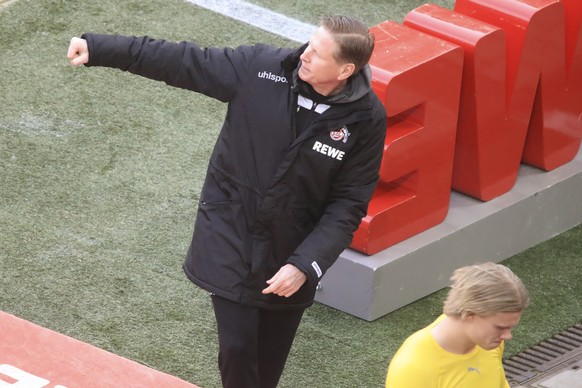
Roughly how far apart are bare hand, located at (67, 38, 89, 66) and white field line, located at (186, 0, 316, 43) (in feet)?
A: 14.5

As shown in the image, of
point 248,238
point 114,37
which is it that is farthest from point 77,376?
point 114,37

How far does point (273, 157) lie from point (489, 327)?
1213 millimetres

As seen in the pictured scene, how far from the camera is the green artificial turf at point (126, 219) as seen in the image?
19.8ft

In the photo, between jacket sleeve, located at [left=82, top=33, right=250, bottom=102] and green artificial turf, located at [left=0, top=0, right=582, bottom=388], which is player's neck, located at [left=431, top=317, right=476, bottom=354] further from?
green artificial turf, located at [left=0, top=0, right=582, bottom=388]

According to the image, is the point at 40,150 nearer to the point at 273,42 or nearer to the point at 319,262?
the point at 273,42

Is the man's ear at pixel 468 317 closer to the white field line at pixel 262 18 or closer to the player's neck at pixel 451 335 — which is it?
the player's neck at pixel 451 335

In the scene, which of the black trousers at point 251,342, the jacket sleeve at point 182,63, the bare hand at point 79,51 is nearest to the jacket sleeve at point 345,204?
the black trousers at point 251,342

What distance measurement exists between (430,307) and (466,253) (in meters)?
0.40

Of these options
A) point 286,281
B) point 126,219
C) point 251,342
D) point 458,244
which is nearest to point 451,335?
point 286,281

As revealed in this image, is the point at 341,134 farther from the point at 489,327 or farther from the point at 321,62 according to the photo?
the point at 489,327

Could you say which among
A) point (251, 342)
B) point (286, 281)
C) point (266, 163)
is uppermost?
point (266, 163)

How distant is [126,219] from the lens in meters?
6.85

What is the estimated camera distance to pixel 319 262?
15.1ft

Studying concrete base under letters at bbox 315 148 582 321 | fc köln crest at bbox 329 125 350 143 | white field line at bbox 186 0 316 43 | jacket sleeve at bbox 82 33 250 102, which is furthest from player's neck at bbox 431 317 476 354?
white field line at bbox 186 0 316 43
